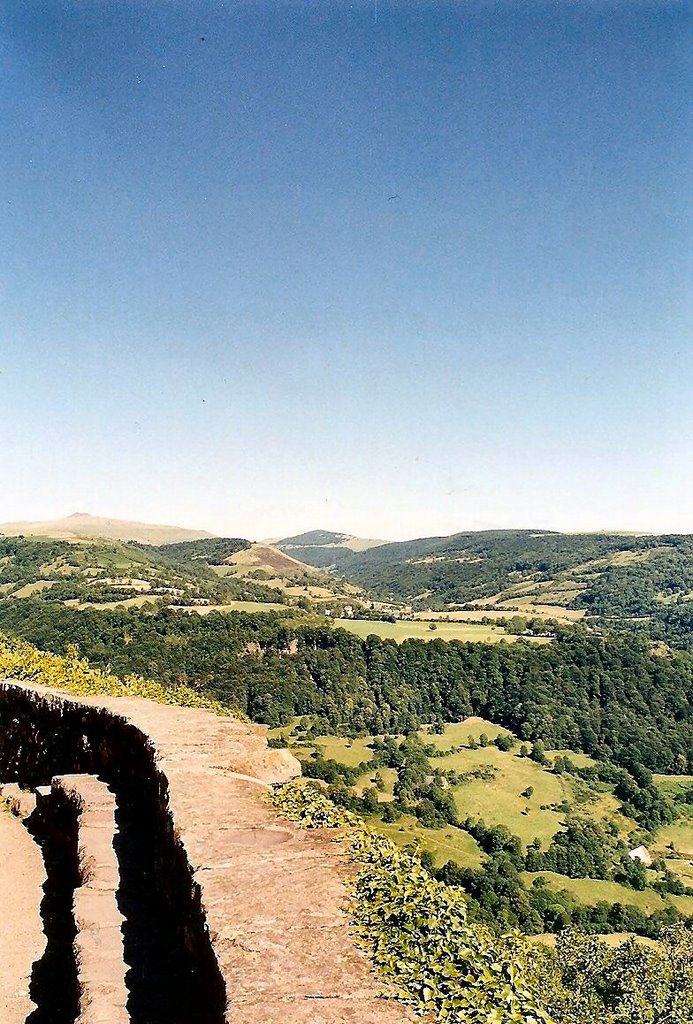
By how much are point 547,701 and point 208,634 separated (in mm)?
57594

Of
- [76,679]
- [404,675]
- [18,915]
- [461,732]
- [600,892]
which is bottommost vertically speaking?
[600,892]

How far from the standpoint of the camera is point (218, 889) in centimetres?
505

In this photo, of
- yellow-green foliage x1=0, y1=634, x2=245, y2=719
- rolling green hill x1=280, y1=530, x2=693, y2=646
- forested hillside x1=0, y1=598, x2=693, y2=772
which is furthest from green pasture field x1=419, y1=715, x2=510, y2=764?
yellow-green foliage x1=0, y1=634, x2=245, y2=719

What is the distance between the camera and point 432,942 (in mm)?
4328

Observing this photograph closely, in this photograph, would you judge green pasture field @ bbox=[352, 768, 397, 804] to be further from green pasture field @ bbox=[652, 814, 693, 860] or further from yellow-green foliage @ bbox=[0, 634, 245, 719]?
yellow-green foliage @ bbox=[0, 634, 245, 719]

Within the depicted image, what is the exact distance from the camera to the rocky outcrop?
12.9 ft

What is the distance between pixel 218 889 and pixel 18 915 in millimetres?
3271

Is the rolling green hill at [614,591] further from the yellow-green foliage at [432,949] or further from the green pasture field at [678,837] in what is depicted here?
the yellow-green foliage at [432,949]

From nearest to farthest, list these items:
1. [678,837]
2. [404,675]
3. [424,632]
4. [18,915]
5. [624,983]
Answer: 1. [18,915]
2. [624,983]
3. [678,837]
4. [404,675]
5. [424,632]

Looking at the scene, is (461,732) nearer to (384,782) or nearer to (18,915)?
(384,782)

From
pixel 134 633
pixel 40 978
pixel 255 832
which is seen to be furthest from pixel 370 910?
pixel 134 633

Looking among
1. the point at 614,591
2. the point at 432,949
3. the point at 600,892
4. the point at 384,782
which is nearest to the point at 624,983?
the point at 432,949

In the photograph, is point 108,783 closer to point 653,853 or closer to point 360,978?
point 360,978

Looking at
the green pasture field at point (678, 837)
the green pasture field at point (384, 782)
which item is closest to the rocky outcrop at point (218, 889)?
the green pasture field at point (384, 782)
